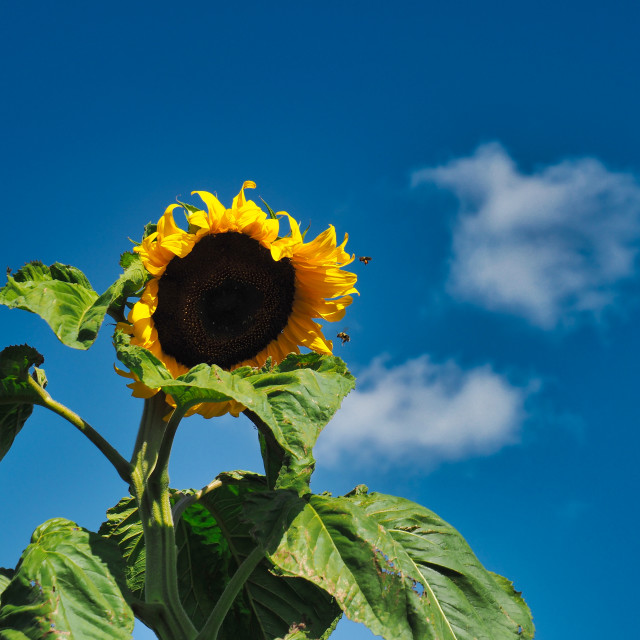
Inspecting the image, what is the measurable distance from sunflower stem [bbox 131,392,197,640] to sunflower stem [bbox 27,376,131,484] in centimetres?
5

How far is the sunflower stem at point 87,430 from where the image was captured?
10.5 ft

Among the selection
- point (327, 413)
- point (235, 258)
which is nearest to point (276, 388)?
point (327, 413)

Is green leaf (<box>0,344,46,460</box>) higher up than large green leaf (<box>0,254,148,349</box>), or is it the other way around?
large green leaf (<box>0,254,148,349</box>)

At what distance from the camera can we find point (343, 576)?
2.78 metres

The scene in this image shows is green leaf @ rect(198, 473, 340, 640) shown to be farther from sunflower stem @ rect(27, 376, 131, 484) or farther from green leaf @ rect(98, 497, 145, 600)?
sunflower stem @ rect(27, 376, 131, 484)

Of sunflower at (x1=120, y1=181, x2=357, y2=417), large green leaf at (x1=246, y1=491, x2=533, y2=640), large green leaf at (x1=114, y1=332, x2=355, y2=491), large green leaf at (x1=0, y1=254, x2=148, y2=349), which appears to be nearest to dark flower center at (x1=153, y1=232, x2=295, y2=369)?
sunflower at (x1=120, y1=181, x2=357, y2=417)

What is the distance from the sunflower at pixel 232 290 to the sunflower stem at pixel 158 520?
0.22 m

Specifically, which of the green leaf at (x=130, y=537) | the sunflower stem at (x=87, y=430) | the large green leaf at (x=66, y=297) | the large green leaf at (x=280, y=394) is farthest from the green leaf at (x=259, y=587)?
the large green leaf at (x=66, y=297)

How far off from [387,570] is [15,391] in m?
1.82

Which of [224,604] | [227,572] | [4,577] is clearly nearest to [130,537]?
[227,572]

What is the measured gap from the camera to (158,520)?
3105 mm

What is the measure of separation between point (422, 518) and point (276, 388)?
118 centimetres

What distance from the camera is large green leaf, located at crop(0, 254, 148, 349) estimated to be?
9.34 feet

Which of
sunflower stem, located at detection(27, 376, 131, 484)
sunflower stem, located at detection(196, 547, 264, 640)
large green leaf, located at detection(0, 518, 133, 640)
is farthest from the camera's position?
sunflower stem, located at detection(27, 376, 131, 484)
